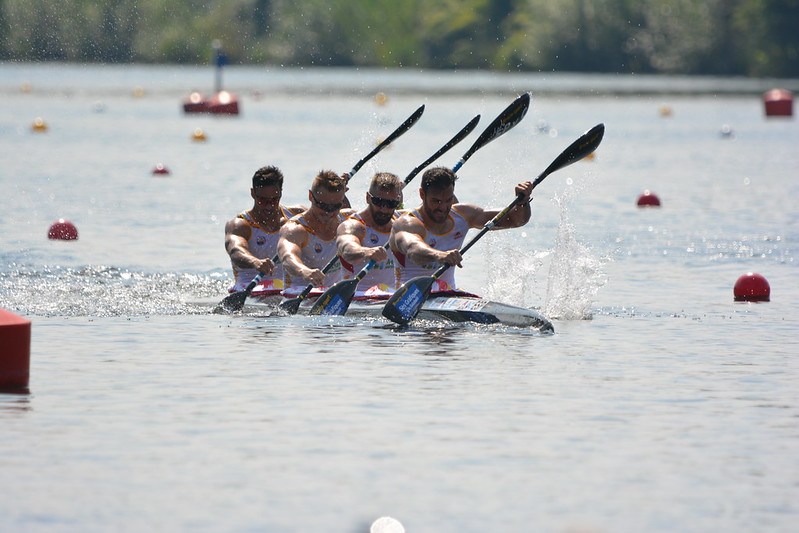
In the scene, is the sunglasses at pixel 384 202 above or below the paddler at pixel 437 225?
above

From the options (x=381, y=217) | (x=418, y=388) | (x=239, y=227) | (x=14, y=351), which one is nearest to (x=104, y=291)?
(x=239, y=227)

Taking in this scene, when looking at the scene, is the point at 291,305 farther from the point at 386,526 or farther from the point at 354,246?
the point at 386,526

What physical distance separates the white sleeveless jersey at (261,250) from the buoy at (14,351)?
4.70 m

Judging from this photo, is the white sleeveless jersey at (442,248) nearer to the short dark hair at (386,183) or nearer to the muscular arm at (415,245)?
the muscular arm at (415,245)

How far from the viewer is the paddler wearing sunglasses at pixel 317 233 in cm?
1455

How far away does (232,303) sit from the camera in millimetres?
14750

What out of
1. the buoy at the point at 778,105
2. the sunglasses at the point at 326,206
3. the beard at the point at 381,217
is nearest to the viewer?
the beard at the point at 381,217

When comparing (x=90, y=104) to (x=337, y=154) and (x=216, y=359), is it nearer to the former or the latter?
(x=337, y=154)

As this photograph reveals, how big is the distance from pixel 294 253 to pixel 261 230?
34.4 inches

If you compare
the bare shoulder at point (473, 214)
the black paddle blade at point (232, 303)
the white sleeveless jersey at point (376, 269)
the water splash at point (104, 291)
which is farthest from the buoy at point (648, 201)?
the black paddle blade at point (232, 303)

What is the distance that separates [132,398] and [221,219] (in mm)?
14165

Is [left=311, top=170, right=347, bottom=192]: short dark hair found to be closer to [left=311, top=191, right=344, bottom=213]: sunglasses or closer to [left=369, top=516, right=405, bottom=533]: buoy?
[left=311, top=191, right=344, bottom=213]: sunglasses

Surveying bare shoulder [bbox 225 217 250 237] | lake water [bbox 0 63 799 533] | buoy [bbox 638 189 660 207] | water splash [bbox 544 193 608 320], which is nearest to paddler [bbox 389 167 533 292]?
lake water [bbox 0 63 799 533]

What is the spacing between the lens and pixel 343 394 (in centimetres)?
1073
